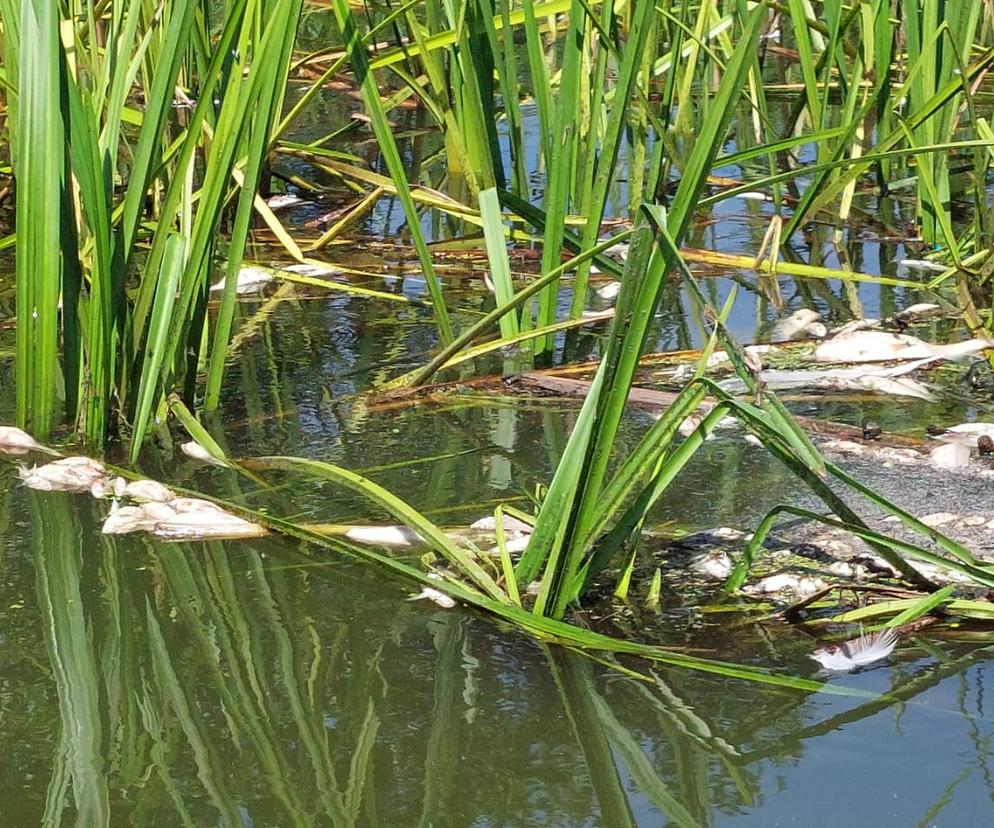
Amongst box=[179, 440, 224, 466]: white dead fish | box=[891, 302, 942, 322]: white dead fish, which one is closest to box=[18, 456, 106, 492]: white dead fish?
box=[179, 440, 224, 466]: white dead fish

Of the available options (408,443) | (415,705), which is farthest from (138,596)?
(408,443)

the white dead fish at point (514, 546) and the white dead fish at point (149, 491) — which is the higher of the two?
the white dead fish at point (149, 491)

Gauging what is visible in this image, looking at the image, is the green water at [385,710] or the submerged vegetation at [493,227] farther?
the submerged vegetation at [493,227]

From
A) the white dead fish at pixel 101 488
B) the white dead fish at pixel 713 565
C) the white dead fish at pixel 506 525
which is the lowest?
the white dead fish at pixel 713 565

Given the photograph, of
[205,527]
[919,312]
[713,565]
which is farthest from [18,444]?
[919,312]

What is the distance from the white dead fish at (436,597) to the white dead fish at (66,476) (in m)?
0.47

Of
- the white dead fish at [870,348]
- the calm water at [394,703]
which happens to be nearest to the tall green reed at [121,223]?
the calm water at [394,703]

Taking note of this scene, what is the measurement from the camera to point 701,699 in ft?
3.76

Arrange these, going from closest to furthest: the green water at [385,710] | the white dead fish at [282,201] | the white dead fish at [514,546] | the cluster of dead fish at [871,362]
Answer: the green water at [385,710], the white dead fish at [514,546], the cluster of dead fish at [871,362], the white dead fish at [282,201]

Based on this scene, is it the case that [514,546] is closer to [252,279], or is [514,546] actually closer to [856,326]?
[856,326]

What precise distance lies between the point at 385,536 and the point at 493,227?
590mm

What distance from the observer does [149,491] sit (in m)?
1.57

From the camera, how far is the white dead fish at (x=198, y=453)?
168cm

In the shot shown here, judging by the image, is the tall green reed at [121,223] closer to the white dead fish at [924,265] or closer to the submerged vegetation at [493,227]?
the submerged vegetation at [493,227]
